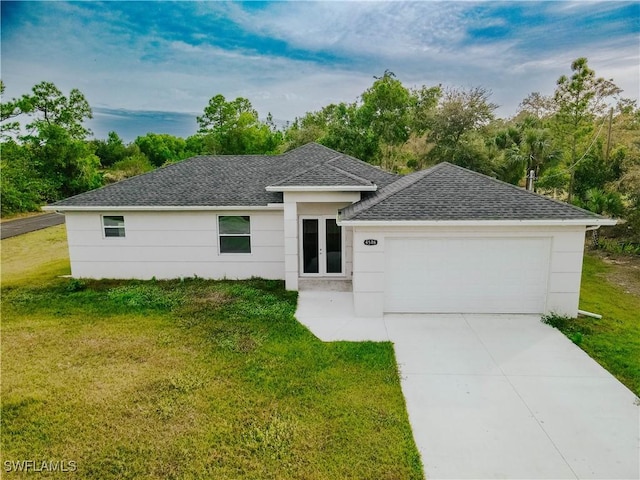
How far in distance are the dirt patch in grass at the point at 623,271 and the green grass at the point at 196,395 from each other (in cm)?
1033

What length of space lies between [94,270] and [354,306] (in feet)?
31.1

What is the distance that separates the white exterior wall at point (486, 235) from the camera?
30.5ft

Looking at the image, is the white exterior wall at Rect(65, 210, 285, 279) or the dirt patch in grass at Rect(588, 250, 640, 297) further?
the white exterior wall at Rect(65, 210, 285, 279)

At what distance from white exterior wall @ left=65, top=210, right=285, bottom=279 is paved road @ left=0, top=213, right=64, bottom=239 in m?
13.6

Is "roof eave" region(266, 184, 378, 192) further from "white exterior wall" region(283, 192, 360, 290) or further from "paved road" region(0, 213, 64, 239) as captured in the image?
"paved road" region(0, 213, 64, 239)

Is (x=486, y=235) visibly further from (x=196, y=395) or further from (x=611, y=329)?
(x=196, y=395)

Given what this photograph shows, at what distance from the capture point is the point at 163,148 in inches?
2330

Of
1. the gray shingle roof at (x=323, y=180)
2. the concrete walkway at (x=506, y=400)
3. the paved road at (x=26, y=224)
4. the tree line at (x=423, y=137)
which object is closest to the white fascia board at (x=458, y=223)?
the gray shingle roof at (x=323, y=180)

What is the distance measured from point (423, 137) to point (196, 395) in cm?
3180

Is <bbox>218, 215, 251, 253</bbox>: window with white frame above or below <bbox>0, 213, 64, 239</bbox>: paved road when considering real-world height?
above

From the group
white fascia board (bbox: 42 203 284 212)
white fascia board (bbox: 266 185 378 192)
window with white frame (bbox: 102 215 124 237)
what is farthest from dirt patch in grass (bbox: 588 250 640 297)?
window with white frame (bbox: 102 215 124 237)

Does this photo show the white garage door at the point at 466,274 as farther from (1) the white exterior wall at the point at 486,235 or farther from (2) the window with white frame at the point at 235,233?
(2) the window with white frame at the point at 235,233

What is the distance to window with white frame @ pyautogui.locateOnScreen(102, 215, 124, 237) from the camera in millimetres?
12875

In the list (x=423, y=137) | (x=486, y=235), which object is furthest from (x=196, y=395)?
(x=423, y=137)
